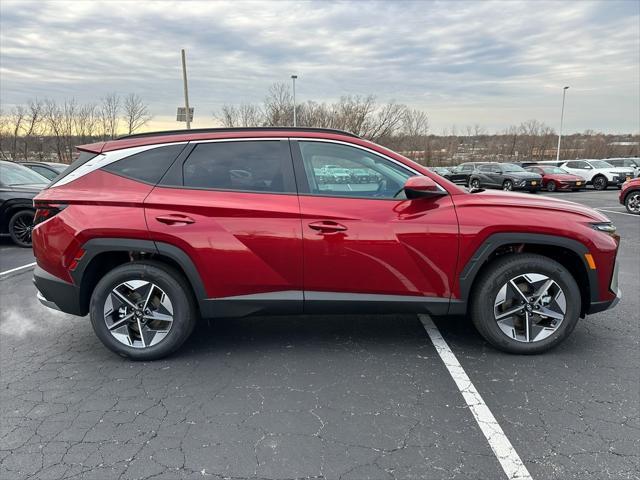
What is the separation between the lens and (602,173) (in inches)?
906

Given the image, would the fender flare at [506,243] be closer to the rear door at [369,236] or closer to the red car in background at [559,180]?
the rear door at [369,236]

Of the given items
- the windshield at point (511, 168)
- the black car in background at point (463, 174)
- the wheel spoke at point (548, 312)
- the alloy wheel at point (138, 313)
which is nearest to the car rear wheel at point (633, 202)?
the windshield at point (511, 168)

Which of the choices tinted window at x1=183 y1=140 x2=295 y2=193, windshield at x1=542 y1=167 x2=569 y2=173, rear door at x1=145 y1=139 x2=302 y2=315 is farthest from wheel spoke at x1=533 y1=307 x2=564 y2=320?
windshield at x1=542 y1=167 x2=569 y2=173

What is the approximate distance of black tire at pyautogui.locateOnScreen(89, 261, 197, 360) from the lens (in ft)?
10.8

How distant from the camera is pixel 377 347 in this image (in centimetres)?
358

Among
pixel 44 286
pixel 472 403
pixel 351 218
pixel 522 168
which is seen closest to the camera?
pixel 472 403

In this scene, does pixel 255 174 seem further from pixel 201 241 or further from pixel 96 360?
pixel 96 360

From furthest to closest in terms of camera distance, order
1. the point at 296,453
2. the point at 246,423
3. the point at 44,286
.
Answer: the point at 44,286 → the point at 246,423 → the point at 296,453

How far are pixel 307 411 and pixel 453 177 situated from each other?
84.5 feet

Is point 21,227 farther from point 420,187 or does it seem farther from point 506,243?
point 506,243

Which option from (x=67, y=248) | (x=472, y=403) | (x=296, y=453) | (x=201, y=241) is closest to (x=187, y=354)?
(x=201, y=241)

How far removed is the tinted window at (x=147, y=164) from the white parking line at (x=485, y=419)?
104 inches

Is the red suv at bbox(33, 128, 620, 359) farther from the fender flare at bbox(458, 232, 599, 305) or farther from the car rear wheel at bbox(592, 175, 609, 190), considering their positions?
the car rear wheel at bbox(592, 175, 609, 190)

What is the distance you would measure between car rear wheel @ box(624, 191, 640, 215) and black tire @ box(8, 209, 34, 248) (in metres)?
15.3
